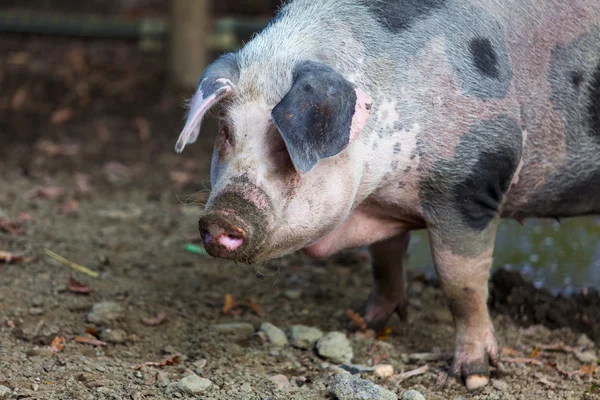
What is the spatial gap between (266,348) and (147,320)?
24.0 inches

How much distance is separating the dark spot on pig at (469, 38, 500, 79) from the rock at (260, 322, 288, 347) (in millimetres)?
1543

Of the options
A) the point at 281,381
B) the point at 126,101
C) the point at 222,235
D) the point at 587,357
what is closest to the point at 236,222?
the point at 222,235

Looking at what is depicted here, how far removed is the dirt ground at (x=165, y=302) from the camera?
3.63 m

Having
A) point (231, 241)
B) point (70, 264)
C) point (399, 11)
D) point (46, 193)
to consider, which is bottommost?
point (46, 193)

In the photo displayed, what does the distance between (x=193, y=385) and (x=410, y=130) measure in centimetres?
134

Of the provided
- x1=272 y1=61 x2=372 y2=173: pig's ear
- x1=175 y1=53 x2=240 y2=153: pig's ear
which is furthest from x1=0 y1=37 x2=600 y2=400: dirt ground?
x1=272 y1=61 x2=372 y2=173: pig's ear

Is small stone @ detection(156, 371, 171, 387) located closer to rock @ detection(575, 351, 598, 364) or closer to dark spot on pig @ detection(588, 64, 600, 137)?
rock @ detection(575, 351, 598, 364)

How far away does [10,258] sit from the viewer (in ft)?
15.4

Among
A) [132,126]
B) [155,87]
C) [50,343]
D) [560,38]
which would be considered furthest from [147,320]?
[155,87]

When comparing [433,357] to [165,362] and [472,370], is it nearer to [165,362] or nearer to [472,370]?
[472,370]

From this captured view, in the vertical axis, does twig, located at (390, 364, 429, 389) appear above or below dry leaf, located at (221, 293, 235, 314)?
above

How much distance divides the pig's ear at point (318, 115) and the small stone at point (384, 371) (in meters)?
1.13

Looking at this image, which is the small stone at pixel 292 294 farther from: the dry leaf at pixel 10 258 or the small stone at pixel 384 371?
the dry leaf at pixel 10 258

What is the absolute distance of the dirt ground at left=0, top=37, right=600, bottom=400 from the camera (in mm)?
3627
